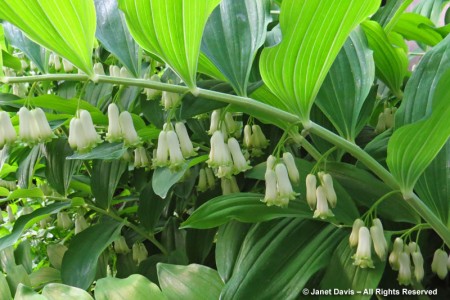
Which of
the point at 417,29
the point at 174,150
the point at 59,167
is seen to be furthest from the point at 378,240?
the point at 59,167

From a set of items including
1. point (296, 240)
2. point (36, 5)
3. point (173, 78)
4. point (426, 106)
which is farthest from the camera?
point (173, 78)

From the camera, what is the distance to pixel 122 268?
182cm

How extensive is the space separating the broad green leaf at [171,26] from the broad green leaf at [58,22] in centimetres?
9

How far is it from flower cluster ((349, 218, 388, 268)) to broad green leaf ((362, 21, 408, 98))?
0.48 metres

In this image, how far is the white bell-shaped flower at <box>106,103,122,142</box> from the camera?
1303mm

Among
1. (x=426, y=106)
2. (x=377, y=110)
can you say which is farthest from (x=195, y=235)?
(x=426, y=106)

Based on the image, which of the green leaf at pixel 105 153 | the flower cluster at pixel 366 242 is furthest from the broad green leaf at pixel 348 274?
the green leaf at pixel 105 153

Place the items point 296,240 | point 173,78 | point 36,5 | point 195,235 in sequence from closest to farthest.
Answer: point 36,5 < point 296,240 < point 173,78 < point 195,235

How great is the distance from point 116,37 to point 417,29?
905mm

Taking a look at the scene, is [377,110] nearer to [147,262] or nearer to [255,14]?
[255,14]

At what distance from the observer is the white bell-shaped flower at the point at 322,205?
3.74 ft

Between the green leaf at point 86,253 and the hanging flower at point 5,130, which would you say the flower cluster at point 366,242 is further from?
the hanging flower at point 5,130

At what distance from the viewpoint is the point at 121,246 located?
1.81 meters

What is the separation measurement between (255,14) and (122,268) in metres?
1.06
